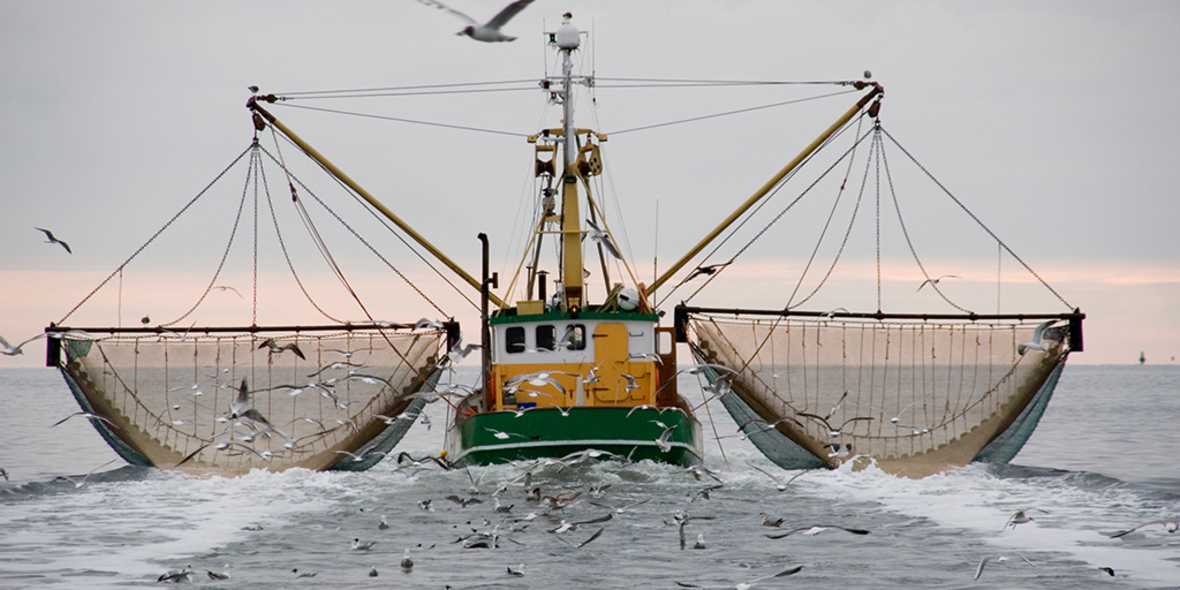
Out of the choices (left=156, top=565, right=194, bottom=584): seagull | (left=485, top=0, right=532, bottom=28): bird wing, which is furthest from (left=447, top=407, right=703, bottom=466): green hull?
(left=485, top=0, right=532, bottom=28): bird wing

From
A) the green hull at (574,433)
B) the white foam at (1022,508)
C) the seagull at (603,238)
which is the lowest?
the white foam at (1022,508)

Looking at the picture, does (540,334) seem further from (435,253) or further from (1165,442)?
(1165,442)

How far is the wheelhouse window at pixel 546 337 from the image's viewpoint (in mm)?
25375

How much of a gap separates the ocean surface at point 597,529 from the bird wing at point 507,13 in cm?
674

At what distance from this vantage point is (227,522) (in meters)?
19.8

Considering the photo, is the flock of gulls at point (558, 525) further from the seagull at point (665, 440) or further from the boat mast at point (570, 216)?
the boat mast at point (570, 216)

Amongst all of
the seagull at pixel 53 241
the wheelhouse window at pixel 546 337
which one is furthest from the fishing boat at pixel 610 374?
the seagull at pixel 53 241

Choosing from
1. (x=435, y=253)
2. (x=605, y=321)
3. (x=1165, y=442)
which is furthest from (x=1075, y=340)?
(x=1165, y=442)

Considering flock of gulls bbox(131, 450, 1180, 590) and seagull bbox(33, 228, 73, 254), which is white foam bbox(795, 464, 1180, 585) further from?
seagull bbox(33, 228, 73, 254)

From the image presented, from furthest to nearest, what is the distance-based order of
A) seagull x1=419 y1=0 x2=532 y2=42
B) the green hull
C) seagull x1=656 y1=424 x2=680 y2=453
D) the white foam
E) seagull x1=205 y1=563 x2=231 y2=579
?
the green hull
seagull x1=656 y1=424 x2=680 y2=453
the white foam
seagull x1=205 y1=563 x2=231 y2=579
seagull x1=419 y1=0 x2=532 y2=42

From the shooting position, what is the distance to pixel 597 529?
59.4 ft

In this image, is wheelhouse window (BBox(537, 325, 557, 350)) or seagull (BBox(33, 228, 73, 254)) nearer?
seagull (BBox(33, 228, 73, 254))

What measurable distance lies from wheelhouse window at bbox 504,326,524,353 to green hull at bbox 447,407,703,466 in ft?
7.42

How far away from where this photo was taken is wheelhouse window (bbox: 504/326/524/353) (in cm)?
2555
